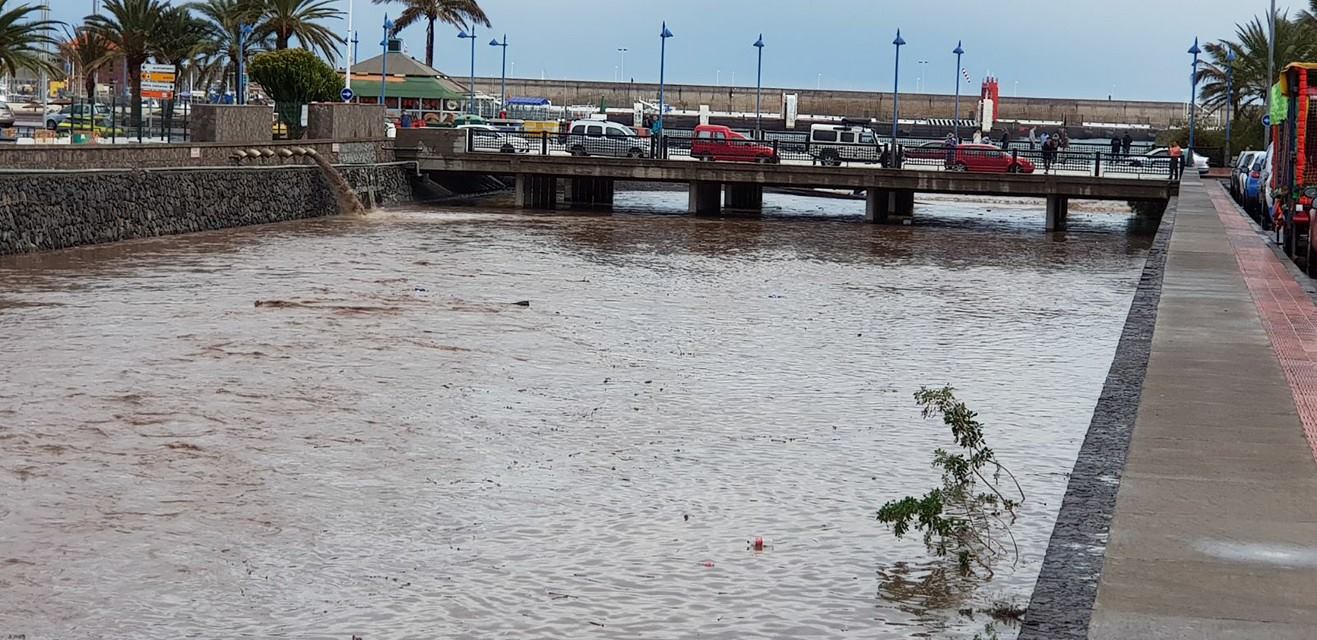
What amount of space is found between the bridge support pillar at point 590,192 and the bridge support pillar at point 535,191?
2.54 meters

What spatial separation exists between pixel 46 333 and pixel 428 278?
9484 millimetres

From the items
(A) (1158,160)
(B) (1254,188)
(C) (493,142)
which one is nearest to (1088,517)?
(B) (1254,188)

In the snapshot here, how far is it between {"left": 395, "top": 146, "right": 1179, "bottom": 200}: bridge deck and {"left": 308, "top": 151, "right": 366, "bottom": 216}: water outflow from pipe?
623 cm

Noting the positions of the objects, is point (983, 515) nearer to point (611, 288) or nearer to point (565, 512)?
point (565, 512)

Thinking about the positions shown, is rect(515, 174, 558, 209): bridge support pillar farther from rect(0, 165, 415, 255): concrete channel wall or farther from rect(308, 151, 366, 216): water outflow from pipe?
rect(308, 151, 366, 216): water outflow from pipe

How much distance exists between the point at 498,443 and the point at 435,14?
254ft

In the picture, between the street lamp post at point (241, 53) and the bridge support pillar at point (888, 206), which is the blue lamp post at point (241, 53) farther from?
the bridge support pillar at point (888, 206)

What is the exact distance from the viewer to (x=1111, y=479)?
34.7 ft

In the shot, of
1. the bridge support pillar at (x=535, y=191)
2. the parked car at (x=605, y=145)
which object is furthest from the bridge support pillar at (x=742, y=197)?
the bridge support pillar at (x=535, y=191)

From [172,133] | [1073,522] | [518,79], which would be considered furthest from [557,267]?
[518,79]

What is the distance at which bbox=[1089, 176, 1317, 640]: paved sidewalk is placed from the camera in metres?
7.60

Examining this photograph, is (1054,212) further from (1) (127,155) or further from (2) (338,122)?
(1) (127,155)

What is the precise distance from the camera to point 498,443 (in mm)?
15086

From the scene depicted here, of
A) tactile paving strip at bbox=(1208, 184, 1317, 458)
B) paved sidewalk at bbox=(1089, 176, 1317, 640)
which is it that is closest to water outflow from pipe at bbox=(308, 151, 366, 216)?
tactile paving strip at bbox=(1208, 184, 1317, 458)
